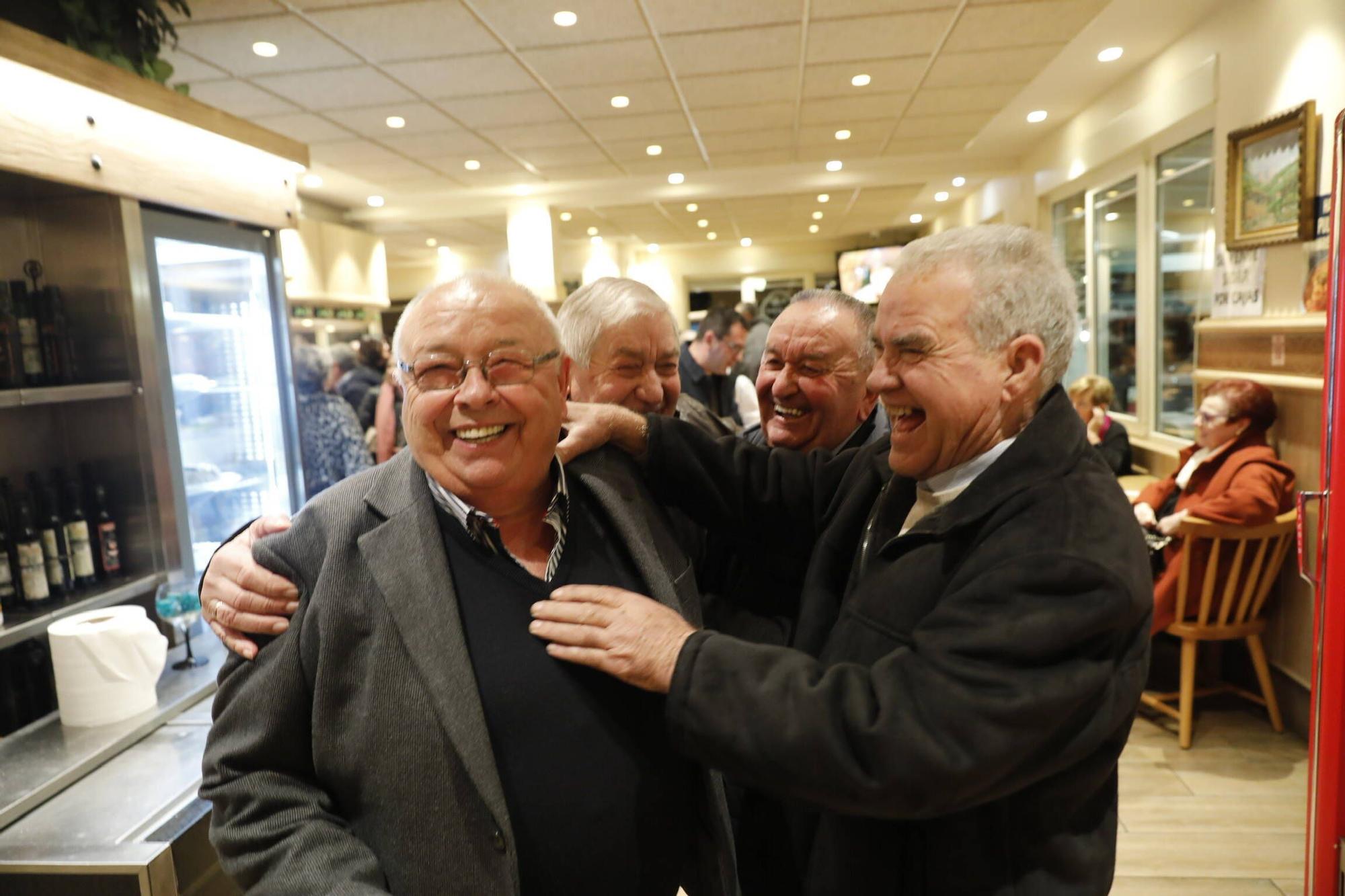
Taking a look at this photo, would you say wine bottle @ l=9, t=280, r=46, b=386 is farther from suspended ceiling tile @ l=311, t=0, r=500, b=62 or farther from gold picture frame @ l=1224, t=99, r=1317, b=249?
gold picture frame @ l=1224, t=99, r=1317, b=249

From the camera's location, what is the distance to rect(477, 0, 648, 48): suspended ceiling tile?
13.2 feet

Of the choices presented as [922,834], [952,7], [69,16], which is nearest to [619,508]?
[922,834]

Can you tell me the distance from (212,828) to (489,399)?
Answer: 2.33 feet

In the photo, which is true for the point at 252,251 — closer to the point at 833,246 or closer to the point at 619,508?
the point at 619,508

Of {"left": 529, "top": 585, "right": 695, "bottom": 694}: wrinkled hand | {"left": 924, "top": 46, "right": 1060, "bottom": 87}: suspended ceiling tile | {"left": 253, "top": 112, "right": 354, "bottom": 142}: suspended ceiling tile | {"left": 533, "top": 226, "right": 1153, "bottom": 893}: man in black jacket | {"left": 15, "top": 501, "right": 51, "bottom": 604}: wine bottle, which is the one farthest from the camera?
{"left": 253, "top": 112, "right": 354, "bottom": 142}: suspended ceiling tile

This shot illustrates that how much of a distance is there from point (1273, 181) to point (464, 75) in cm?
429

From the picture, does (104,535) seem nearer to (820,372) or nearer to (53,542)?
(53,542)

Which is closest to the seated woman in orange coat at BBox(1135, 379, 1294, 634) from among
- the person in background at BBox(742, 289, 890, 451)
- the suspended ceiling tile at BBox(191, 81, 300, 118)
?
the person in background at BBox(742, 289, 890, 451)

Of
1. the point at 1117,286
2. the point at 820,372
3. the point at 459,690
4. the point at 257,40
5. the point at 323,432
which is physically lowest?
the point at 459,690

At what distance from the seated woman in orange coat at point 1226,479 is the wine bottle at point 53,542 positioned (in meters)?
3.85

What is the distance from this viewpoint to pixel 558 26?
428 cm

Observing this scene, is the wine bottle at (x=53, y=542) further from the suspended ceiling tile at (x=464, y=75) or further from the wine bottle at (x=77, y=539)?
the suspended ceiling tile at (x=464, y=75)

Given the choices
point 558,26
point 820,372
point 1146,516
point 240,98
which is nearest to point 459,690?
point 820,372

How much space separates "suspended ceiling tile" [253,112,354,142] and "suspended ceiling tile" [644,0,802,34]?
267 cm
